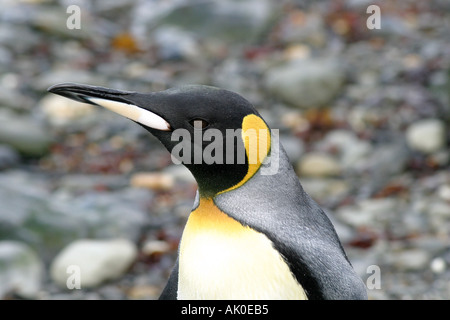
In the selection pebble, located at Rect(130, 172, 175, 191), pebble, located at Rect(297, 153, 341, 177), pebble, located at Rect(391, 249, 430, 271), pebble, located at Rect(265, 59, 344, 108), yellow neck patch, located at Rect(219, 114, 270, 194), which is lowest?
yellow neck patch, located at Rect(219, 114, 270, 194)

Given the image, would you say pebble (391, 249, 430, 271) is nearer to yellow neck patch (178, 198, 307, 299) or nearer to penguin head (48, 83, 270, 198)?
yellow neck patch (178, 198, 307, 299)

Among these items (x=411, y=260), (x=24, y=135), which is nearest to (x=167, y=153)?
(x=24, y=135)

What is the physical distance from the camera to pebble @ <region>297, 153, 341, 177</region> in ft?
17.4

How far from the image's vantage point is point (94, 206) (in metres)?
4.46

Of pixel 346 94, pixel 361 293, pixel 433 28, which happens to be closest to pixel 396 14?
pixel 433 28

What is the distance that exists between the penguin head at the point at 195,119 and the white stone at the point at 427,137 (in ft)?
12.5

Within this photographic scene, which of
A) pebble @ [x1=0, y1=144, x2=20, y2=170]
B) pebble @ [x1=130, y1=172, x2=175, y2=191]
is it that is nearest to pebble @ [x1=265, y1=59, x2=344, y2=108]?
pebble @ [x1=130, y1=172, x2=175, y2=191]

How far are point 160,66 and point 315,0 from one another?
2709mm

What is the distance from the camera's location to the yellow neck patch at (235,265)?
1923 mm

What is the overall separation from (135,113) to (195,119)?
16cm

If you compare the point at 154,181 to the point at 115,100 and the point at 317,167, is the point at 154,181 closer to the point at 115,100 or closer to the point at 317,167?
the point at 317,167

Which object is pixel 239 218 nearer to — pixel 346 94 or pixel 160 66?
A: pixel 346 94

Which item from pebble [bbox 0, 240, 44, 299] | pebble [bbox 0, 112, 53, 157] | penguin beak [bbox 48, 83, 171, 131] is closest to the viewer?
penguin beak [bbox 48, 83, 171, 131]

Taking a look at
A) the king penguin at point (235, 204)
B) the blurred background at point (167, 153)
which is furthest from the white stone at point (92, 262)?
the king penguin at point (235, 204)
